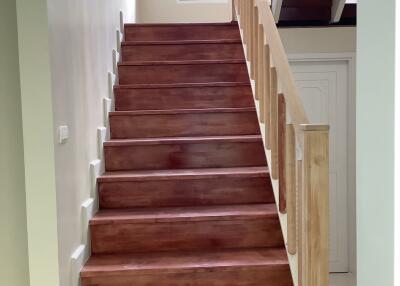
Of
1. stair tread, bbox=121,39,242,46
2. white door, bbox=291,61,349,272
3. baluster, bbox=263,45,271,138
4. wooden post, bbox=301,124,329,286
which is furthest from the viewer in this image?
white door, bbox=291,61,349,272

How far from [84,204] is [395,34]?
1991 mm

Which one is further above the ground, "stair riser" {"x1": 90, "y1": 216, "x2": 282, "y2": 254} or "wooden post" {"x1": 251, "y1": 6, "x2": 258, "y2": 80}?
"wooden post" {"x1": 251, "y1": 6, "x2": 258, "y2": 80}

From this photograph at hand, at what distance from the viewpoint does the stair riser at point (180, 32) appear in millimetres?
4297

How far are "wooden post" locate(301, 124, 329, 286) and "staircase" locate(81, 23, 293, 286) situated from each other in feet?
1.85

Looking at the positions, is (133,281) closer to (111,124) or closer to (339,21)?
(111,124)

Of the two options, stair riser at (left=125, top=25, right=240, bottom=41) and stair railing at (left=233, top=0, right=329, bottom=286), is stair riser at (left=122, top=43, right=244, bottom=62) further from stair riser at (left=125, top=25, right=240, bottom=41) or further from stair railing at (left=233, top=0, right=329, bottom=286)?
stair railing at (left=233, top=0, right=329, bottom=286)

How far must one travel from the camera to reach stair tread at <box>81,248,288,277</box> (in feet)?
7.79

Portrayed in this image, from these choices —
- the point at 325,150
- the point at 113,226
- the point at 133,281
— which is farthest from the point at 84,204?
the point at 325,150

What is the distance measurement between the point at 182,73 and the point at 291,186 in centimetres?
192

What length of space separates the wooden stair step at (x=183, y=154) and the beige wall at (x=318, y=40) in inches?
58.0

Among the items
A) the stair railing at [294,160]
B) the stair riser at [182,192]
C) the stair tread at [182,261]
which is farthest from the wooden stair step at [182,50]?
the stair tread at [182,261]

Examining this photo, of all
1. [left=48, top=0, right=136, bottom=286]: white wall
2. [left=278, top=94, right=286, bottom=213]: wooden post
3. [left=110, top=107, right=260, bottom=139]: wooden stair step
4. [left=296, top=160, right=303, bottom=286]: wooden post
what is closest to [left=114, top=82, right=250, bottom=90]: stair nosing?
[left=110, top=107, right=260, bottom=139]: wooden stair step

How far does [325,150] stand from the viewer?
1.87m

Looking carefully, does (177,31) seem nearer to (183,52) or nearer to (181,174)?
(183,52)
